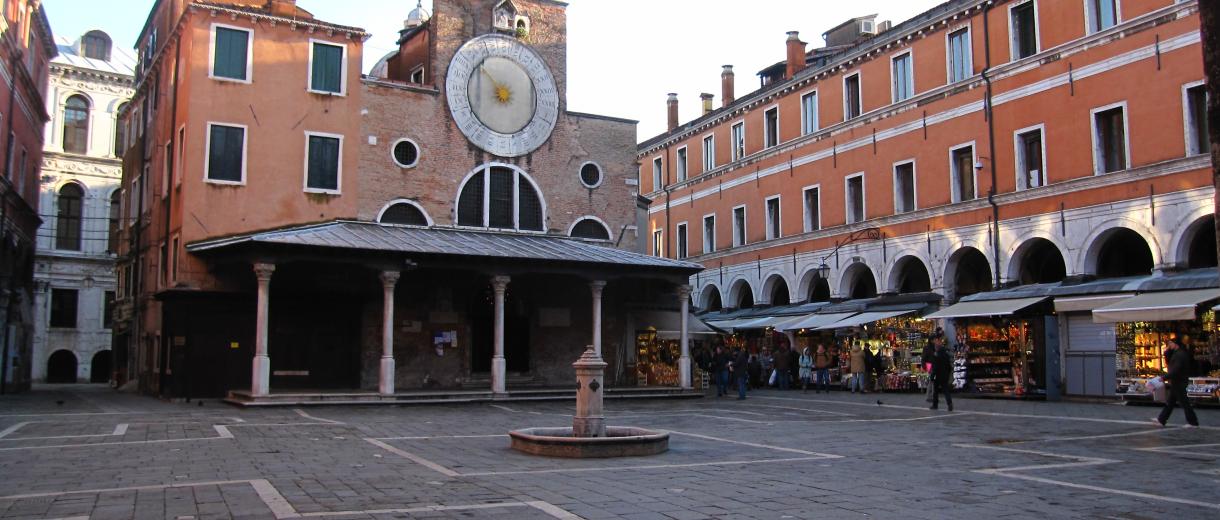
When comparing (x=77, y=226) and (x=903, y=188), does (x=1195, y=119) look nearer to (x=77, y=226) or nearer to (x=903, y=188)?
(x=903, y=188)

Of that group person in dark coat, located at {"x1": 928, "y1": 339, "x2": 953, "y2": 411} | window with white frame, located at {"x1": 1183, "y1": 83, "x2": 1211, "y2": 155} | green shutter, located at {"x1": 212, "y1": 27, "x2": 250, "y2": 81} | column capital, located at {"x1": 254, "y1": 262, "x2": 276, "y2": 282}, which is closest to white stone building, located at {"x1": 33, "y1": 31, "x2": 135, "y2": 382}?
green shutter, located at {"x1": 212, "y1": 27, "x2": 250, "y2": 81}

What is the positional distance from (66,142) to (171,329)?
1065 inches

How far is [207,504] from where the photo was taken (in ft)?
26.8

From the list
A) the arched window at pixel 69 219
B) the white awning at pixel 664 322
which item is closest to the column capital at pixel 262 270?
the white awning at pixel 664 322

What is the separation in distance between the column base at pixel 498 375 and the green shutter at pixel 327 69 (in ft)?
27.1

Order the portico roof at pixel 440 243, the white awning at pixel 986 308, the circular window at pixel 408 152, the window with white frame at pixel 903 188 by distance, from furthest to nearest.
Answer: the window with white frame at pixel 903 188 < the circular window at pixel 408 152 < the white awning at pixel 986 308 < the portico roof at pixel 440 243

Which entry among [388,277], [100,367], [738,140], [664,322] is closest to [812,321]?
[664,322]

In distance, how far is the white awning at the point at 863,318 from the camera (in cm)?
2739

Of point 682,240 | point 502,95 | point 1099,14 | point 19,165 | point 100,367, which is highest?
point 1099,14

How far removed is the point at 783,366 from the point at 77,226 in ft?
110

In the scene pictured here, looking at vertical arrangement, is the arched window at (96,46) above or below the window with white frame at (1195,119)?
above

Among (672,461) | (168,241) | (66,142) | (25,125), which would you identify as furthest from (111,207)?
(672,461)

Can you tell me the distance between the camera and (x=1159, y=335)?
2116cm

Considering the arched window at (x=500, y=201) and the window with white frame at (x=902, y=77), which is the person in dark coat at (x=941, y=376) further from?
the arched window at (x=500, y=201)
